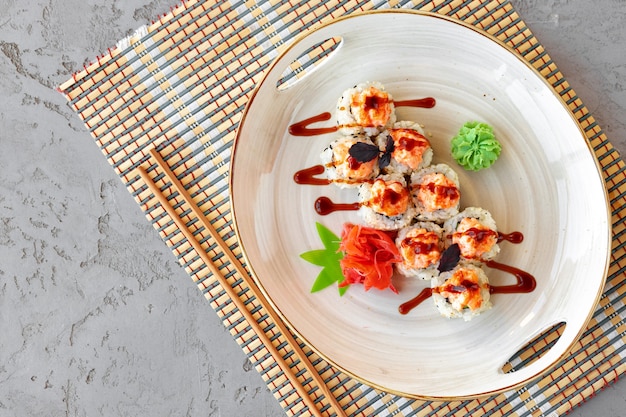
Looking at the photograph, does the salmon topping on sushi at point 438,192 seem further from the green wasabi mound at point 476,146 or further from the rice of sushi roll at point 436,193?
the green wasabi mound at point 476,146

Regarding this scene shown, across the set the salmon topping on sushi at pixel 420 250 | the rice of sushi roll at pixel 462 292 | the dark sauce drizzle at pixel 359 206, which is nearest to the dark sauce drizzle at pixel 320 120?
the dark sauce drizzle at pixel 359 206

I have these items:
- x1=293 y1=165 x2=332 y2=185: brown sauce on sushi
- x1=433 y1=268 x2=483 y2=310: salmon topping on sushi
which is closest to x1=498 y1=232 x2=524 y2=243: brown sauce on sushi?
x1=433 y1=268 x2=483 y2=310: salmon topping on sushi

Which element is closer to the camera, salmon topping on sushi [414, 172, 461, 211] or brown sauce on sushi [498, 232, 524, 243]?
salmon topping on sushi [414, 172, 461, 211]

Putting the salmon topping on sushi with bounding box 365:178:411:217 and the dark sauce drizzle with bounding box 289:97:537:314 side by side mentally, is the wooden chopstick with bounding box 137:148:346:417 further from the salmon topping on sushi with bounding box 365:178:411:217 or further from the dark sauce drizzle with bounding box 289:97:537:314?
the salmon topping on sushi with bounding box 365:178:411:217

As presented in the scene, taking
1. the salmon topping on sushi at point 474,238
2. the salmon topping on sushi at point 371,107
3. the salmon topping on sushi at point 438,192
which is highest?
the salmon topping on sushi at point 371,107

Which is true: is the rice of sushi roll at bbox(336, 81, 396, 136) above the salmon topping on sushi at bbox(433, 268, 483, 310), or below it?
above

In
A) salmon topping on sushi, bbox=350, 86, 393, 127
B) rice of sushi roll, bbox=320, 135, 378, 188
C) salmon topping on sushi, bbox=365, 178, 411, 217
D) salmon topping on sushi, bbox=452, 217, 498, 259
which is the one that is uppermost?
salmon topping on sushi, bbox=350, 86, 393, 127

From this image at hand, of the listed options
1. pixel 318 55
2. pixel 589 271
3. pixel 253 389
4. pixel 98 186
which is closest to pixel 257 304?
pixel 253 389
